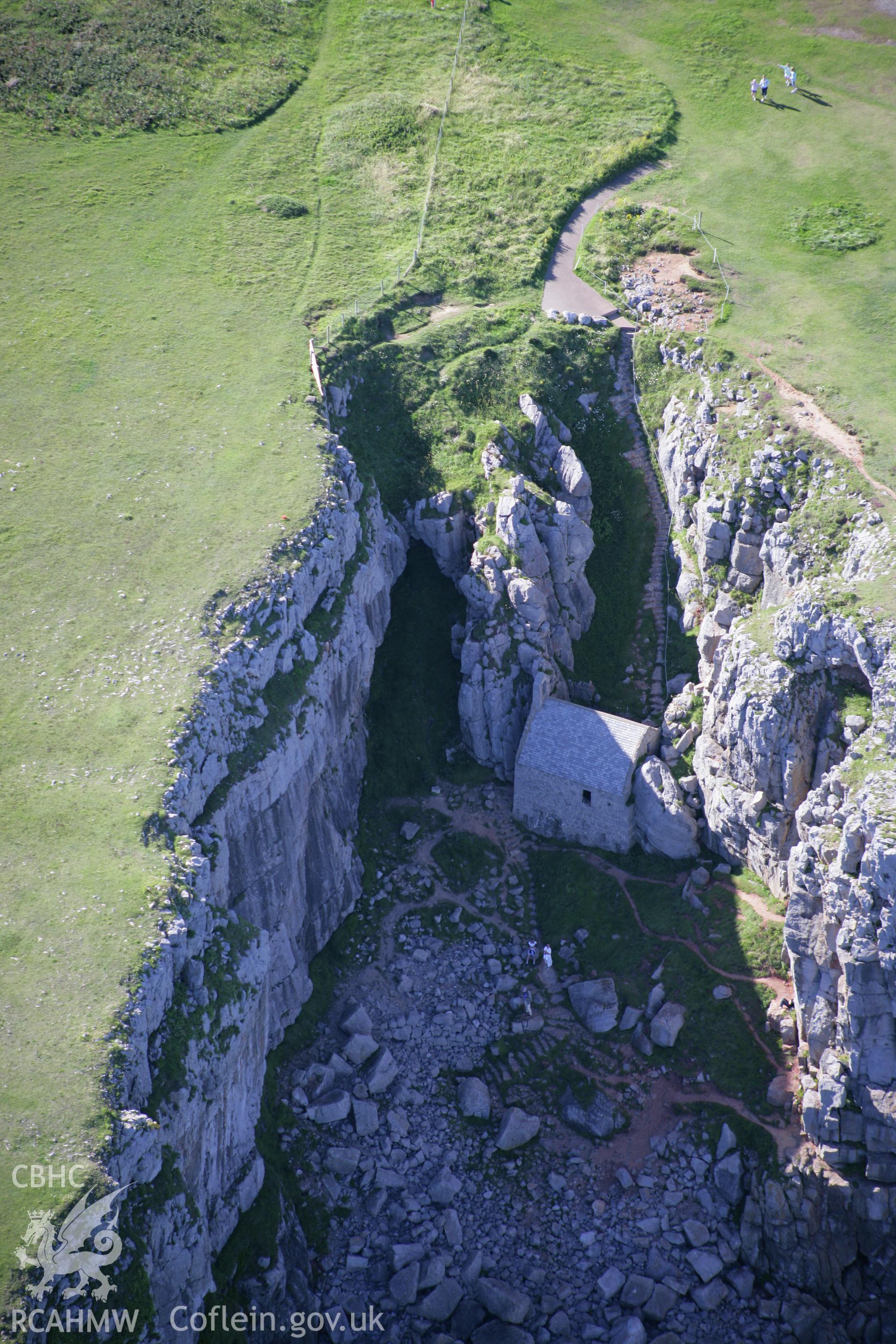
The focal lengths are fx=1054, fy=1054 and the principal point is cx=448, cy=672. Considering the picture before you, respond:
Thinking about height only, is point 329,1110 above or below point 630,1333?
Result: above

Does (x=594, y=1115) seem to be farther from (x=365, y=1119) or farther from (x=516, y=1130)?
(x=365, y=1119)

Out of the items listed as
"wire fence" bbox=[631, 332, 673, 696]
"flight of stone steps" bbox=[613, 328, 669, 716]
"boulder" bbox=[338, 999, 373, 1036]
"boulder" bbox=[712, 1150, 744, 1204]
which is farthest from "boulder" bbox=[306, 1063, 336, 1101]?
"wire fence" bbox=[631, 332, 673, 696]

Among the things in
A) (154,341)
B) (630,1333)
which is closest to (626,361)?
(154,341)

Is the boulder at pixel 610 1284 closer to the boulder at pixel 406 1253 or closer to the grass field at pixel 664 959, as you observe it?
the boulder at pixel 406 1253

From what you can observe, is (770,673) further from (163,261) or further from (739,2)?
(739,2)

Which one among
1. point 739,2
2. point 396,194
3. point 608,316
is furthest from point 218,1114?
point 739,2

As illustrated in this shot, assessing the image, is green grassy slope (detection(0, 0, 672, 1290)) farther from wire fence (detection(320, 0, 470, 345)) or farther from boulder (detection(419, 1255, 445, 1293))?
boulder (detection(419, 1255, 445, 1293))

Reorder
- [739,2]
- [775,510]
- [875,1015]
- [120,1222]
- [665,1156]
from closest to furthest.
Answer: [120,1222] → [875,1015] → [665,1156] → [775,510] → [739,2]

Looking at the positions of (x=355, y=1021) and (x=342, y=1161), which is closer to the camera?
(x=342, y=1161)
